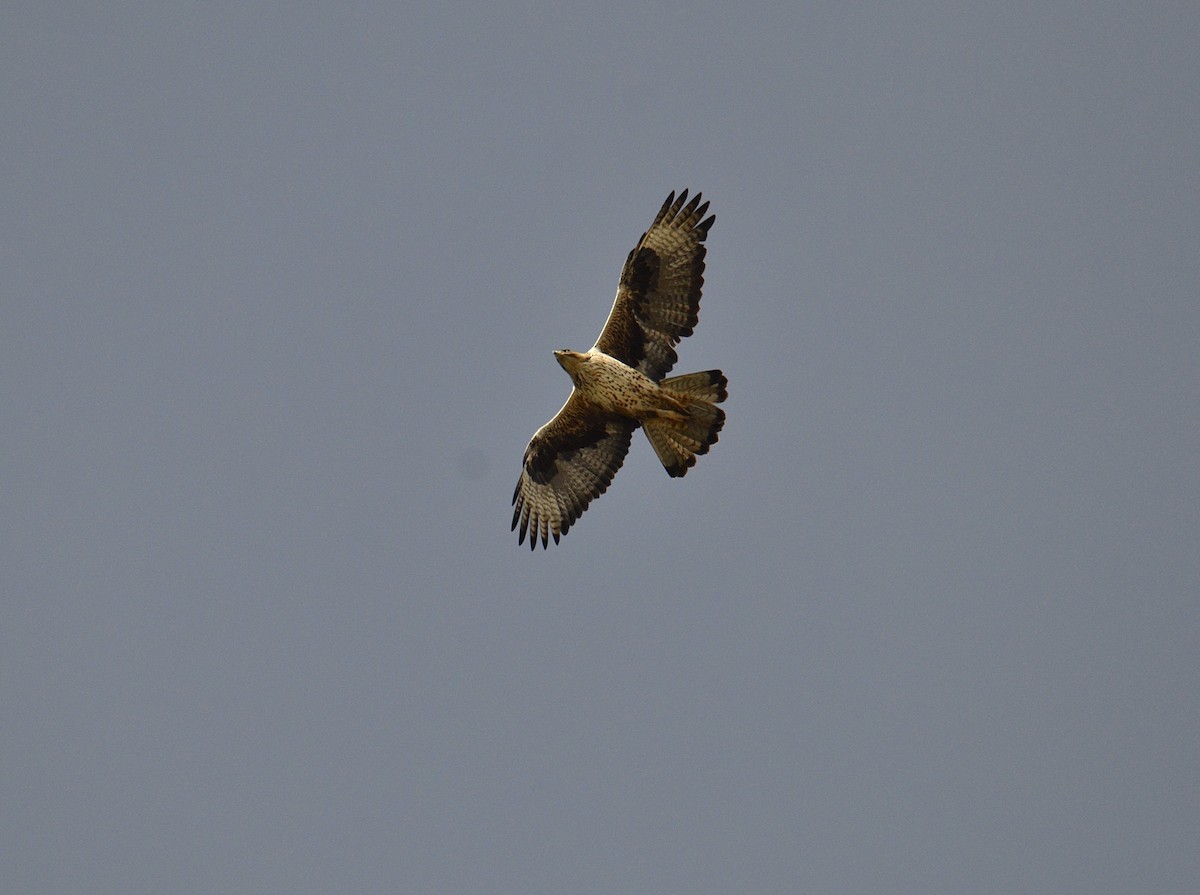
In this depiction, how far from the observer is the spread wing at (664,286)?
608 inches

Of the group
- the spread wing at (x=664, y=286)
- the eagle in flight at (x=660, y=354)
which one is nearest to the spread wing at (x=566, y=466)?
the eagle in flight at (x=660, y=354)

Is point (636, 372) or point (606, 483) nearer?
point (636, 372)

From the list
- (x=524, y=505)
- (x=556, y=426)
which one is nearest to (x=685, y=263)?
(x=556, y=426)

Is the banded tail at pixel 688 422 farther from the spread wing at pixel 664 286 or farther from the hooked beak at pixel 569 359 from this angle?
the hooked beak at pixel 569 359

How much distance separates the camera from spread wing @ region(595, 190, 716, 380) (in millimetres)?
15438

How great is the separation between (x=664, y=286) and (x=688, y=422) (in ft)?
4.76

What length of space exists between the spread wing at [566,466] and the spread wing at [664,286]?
1030 mm

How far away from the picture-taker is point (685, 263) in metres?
15.5

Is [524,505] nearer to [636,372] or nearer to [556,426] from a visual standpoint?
[556,426]

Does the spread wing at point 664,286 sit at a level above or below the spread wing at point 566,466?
above

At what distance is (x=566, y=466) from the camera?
55.6 feet

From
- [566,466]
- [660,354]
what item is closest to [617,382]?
[660,354]

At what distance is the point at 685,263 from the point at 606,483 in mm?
2889

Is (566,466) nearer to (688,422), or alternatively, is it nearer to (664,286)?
(688,422)
